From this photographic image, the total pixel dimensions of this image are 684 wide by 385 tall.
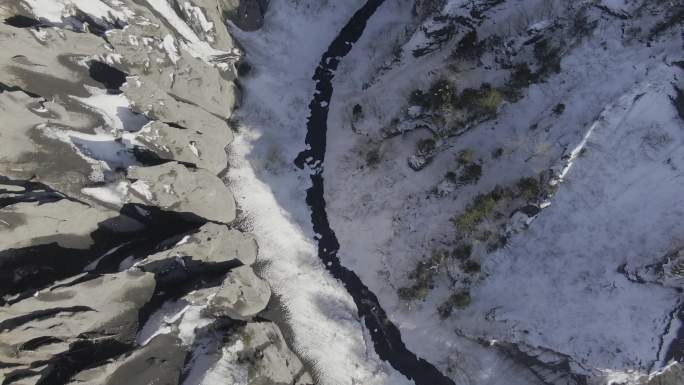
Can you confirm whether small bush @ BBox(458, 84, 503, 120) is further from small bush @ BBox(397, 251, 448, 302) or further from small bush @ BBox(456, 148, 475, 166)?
small bush @ BBox(397, 251, 448, 302)

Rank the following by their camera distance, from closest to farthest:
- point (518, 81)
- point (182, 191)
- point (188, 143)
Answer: point (182, 191) → point (188, 143) → point (518, 81)

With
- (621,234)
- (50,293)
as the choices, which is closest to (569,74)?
(621,234)

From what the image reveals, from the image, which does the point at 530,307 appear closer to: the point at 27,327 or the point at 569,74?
the point at 569,74

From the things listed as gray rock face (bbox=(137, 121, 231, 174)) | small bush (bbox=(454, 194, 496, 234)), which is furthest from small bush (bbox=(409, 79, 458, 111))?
gray rock face (bbox=(137, 121, 231, 174))

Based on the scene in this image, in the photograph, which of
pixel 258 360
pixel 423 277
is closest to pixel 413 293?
pixel 423 277

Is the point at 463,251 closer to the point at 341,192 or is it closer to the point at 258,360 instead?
the point at 341,192
